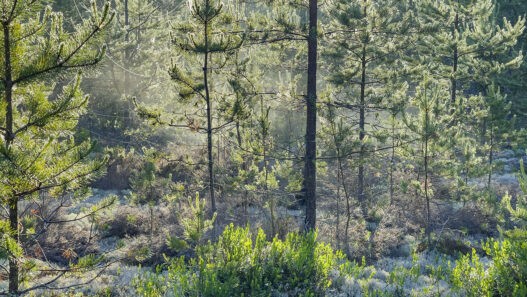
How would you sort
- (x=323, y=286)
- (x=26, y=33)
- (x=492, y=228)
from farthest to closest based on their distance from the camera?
(x=492, y=228)
(x=323, y=286)
(x=26, y=33)

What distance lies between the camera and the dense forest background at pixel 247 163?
6.04 metres

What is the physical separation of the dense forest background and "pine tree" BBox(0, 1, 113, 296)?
0.08 ft

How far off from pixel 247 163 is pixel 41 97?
456 inches

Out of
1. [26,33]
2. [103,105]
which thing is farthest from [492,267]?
[103,105]

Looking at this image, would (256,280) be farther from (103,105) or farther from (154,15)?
(154,15)

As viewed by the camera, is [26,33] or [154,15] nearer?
[26,33]

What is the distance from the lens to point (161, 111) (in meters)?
11.3

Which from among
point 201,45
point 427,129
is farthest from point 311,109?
point 201,45

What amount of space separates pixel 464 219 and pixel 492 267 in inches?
422

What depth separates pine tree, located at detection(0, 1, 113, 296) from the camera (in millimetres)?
5605

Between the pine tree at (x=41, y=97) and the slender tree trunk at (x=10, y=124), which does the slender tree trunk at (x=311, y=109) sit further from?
the slender tree trunk at (x=10, y=124)

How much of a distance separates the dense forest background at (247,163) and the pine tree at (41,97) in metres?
0.02

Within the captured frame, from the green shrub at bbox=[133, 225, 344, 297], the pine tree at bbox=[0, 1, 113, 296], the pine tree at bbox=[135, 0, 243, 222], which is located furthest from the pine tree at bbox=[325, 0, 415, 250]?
the pine tree at bbox=[0, 1, 113, 296]

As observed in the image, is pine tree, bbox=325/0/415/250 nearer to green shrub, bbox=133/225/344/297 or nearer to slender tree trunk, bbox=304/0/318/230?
slender tree trunk, bbox=304/0/318/230
